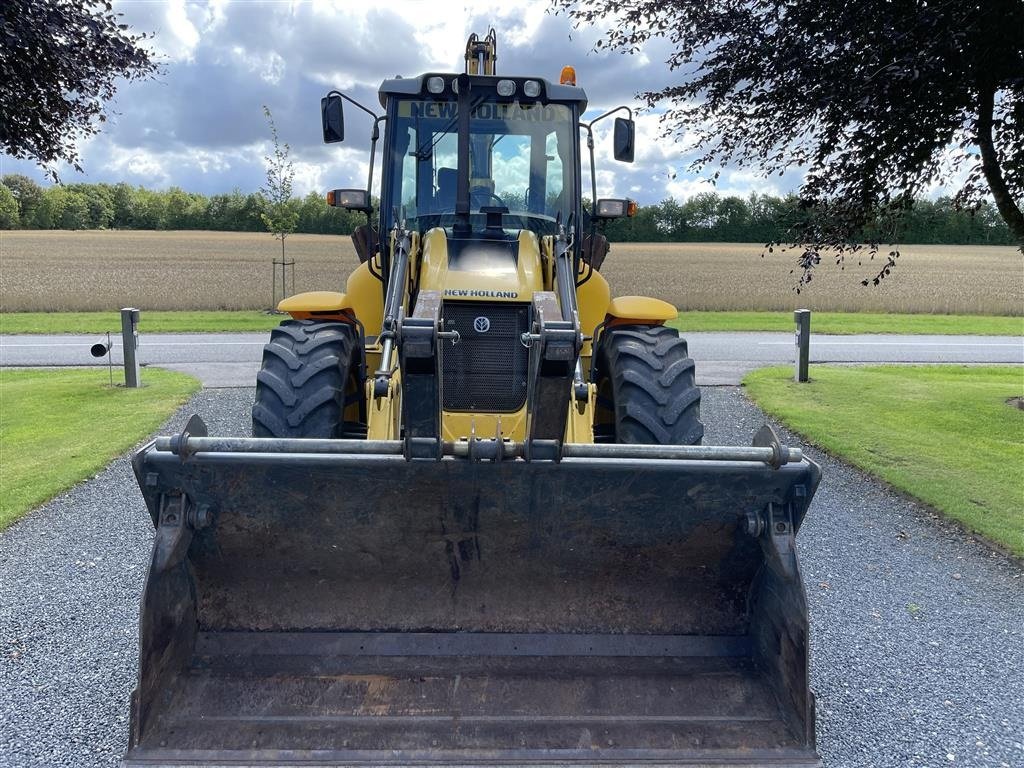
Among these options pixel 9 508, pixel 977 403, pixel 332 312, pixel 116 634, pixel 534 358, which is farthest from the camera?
pixel 977 403

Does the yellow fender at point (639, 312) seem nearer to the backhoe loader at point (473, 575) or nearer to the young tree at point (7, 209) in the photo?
the backhoe loader at point (473, 575)

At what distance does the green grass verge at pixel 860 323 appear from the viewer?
20.5m

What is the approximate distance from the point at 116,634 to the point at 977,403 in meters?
10.2

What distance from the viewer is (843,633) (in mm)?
4395

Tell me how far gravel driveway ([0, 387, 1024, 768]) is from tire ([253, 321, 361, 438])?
1.36 metres

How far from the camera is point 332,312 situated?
17.4 feet

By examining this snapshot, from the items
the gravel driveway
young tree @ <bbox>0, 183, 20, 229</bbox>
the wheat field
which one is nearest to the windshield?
the gravel driveway

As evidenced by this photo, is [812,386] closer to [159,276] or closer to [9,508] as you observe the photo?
[9,508]

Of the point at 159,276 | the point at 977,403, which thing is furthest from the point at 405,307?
the point at 159,276

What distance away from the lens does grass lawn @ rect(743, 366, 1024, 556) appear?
21.8 ft

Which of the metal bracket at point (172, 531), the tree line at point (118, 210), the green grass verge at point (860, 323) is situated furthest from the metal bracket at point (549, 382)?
the tree line at point (118, 210)

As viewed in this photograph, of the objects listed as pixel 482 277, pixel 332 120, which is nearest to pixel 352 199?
pixel 332 120

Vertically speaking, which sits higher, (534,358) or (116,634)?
(534,358)

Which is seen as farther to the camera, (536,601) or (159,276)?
(159,276)
